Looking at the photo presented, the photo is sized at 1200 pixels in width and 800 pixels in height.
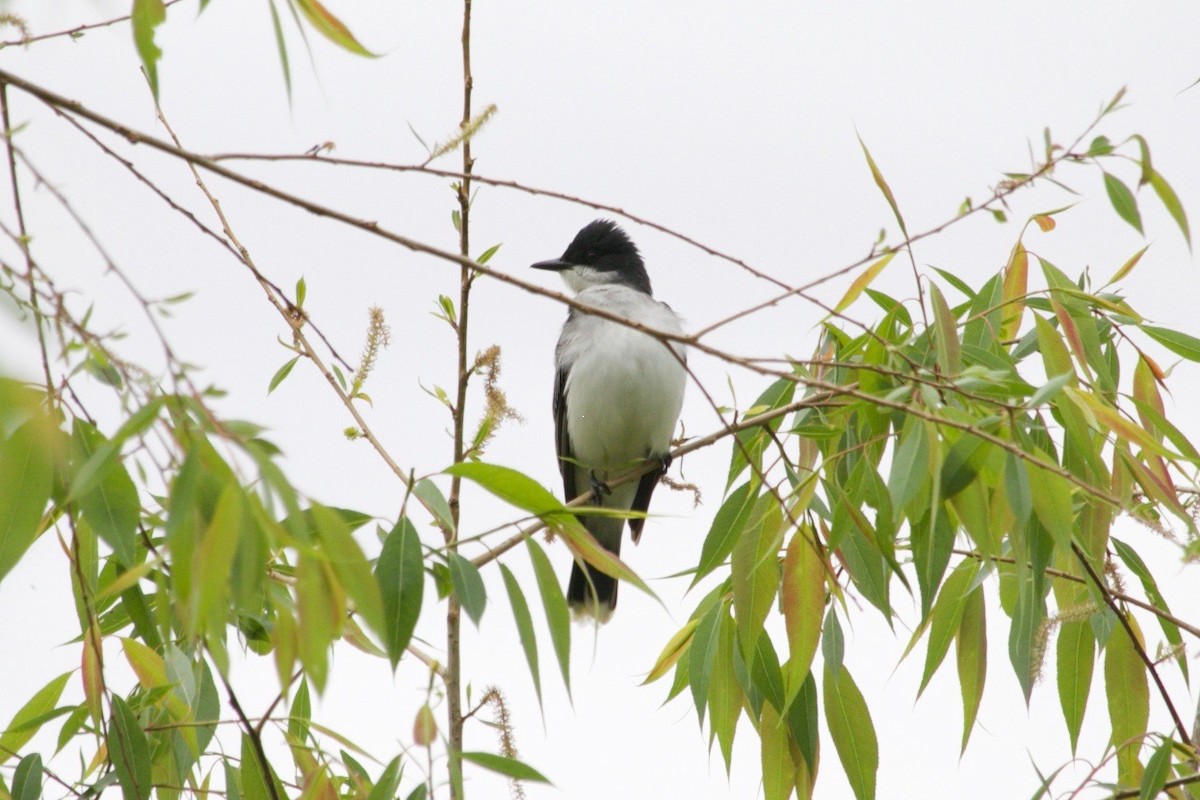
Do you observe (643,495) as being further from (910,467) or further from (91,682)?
(910,467)

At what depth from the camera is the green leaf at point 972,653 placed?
3.01 m

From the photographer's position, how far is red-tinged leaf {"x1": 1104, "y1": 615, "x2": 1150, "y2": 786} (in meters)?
3.07

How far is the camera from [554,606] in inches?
81.4

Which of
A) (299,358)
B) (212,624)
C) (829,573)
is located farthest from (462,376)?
(212,624)

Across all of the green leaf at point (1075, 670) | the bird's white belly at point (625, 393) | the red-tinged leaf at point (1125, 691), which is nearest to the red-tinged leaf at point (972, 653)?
the green leaf at point (1075, 670)

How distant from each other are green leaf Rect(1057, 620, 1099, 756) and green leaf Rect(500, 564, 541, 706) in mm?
1486

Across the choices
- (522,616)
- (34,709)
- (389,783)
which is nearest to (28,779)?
(34,709)

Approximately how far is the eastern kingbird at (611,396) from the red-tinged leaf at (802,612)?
2224 millimetres

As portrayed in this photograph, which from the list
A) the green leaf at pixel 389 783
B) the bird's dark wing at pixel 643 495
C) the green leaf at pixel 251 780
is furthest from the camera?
the bird's dark wing at pixel 643 495

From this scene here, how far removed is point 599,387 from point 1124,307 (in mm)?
2667

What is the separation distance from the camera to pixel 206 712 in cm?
273

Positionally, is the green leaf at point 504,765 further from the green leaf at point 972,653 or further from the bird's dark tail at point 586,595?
the bird's dark tail at point 586,595

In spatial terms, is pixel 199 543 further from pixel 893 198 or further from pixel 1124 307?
pixel 1124 307

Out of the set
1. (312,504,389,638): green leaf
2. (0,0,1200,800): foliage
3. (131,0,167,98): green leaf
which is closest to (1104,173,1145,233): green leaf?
(0,0,1200,800): foliage
